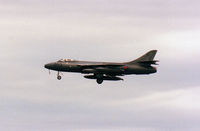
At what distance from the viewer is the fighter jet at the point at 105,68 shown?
295 ft

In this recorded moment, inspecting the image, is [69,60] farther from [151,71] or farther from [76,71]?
[151,71]

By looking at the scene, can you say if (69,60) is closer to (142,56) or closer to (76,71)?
(76,71)

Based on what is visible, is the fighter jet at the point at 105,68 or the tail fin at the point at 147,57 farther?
the tail fin at the point at 147,57

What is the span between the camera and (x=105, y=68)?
8994cm

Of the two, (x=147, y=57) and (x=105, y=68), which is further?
(x=147, y=57)

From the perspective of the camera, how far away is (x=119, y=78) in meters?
91.4

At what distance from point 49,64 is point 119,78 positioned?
10497 mm

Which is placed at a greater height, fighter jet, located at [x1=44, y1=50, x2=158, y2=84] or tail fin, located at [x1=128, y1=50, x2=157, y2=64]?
tail fin, located at [x1=128, y1=50, x2=157, y2=64]

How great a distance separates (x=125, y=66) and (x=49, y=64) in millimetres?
11215

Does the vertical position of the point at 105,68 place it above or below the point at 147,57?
below

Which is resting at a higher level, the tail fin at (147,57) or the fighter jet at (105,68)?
the tail fin at (147,57)

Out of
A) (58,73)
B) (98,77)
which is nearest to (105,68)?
(98,77)

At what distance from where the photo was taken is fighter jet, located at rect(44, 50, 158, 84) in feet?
295

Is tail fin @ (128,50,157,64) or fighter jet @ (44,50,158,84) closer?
fighter jet @ (44,50,158,84)
